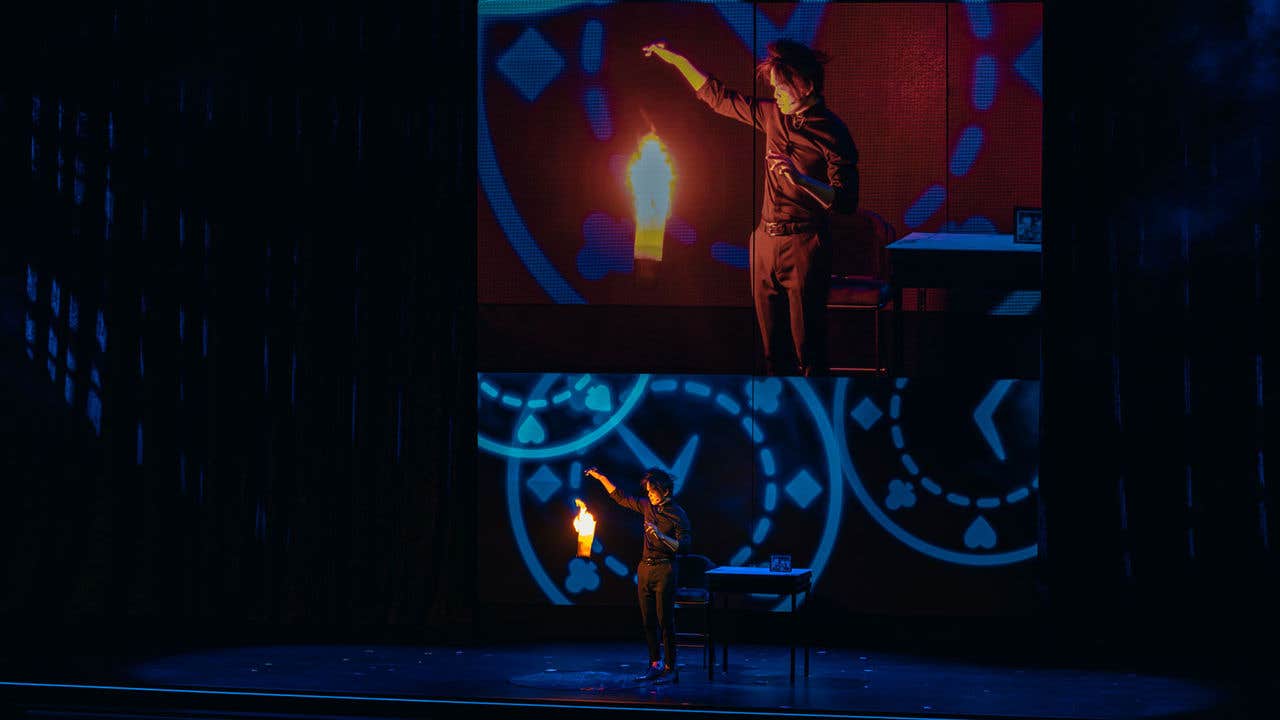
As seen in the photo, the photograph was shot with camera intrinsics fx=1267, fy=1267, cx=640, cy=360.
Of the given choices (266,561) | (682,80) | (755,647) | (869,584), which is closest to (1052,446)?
(869,584)

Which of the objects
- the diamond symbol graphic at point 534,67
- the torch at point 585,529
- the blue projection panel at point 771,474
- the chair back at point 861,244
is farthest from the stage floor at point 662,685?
the diamond symbol graphic at point 534,67

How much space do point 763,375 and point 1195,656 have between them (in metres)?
3.08

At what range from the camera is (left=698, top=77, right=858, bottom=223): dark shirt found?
7926 millimetres

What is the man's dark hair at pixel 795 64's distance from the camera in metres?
7.96

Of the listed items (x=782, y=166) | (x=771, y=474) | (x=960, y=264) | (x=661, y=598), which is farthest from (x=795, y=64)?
(x=661, y=598)

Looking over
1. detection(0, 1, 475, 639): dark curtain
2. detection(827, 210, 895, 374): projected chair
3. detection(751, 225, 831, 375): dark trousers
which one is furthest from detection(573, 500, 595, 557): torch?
detection(827, 210, 895, 374): projected chair

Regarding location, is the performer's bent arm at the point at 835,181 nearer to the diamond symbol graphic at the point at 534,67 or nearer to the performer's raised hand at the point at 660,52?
the performer's raised hand at the point at 660,52

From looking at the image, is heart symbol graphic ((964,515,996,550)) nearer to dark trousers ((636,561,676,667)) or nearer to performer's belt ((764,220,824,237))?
performer's belt ((764,220,824,237))

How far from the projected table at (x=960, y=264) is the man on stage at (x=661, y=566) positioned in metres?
2.01

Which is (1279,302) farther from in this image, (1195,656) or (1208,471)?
(1195,656)

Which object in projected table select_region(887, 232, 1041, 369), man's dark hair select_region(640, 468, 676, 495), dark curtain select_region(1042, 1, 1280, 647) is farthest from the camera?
projected table select_region(887, 232, 1041, 369)

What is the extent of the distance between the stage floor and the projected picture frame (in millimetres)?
2588

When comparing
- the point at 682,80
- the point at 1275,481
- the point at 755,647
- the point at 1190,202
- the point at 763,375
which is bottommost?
the point at 755,647

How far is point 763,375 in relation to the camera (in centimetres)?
796
